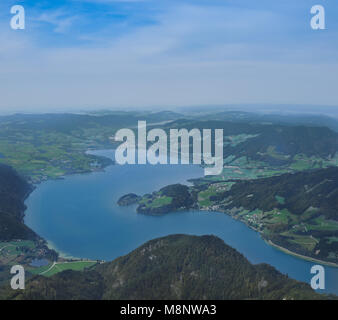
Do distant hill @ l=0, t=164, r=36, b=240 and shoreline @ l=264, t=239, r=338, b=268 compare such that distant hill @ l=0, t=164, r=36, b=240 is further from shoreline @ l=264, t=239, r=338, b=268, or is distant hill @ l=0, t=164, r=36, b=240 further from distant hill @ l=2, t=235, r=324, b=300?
shoreline @ l=264, t=239, r=338, b=268

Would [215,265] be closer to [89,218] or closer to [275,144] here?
[89,218]

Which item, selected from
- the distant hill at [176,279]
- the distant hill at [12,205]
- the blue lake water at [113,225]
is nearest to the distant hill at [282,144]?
the blue lake water at [113,225]

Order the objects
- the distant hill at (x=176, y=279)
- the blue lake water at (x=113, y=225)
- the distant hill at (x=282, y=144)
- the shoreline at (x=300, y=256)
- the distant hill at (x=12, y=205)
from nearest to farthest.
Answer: the distant hill at (x=176, y=279) → the shoreline at (x=300, y=256) → the blue lake water at (x=113, y=225) → the distant hill at (x=12, y=205) → the distant hill at (x=282, y=144)

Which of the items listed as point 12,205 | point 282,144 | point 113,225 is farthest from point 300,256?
point 282,144

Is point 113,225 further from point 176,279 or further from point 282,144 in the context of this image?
point 282,144

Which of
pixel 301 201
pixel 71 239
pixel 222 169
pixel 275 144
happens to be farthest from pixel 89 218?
pixel 275 144

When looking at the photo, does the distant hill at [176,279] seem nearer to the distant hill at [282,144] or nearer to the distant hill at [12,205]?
the distant hill at [12,205]
